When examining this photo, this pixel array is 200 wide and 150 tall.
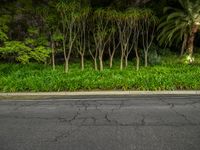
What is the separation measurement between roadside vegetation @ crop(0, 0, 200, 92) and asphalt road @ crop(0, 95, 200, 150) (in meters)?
4.28

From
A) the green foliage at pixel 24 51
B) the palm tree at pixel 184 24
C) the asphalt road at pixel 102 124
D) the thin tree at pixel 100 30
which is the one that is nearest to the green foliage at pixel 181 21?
the palm tree at pixel 184 24

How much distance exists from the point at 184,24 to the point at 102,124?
1293cm

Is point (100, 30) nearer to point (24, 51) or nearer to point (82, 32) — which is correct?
point (82, 32)

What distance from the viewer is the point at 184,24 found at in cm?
2123

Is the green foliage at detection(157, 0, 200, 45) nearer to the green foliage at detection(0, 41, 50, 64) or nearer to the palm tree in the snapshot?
the palm tree

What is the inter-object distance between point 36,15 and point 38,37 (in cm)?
116

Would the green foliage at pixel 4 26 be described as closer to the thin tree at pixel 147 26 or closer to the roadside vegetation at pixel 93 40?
the roadside vegetation at pixel 93 40

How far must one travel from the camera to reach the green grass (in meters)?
16.4

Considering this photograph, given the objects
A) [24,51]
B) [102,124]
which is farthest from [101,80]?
[102,124]

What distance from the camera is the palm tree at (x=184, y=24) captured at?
68.9 ft

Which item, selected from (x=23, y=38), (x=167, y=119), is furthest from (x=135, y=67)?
(x=167, y=119)

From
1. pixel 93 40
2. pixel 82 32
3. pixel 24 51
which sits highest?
pixel 82 32

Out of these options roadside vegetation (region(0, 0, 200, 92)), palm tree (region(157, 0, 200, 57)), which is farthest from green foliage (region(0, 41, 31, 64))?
palm tree (region(157, 0, 200, 57))

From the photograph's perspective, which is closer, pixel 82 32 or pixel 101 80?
pixel 101 80
